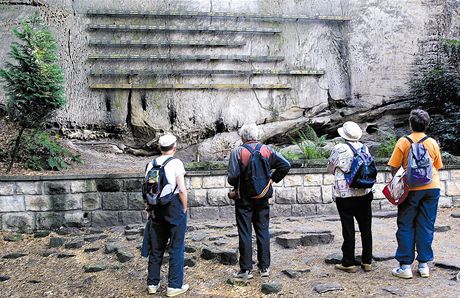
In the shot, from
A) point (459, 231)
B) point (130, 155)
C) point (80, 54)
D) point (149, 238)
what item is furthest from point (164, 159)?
point (80, 54)

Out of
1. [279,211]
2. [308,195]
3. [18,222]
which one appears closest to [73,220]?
Answer: [18,222]

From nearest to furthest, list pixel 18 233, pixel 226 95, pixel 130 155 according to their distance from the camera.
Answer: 1. pixel 18 233
2. pixel 130 155
3. pixel 226 95

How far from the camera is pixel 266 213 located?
14.4 feet

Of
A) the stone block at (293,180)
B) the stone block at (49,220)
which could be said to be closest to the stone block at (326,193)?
the stone block at (293,180)

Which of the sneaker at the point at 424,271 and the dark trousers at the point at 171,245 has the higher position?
the dark trousers at the point at 171,245

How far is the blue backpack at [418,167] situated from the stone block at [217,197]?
3459mm

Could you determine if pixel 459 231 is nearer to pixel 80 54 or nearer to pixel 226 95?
pixel 226 95

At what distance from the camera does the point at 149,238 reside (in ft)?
13.7

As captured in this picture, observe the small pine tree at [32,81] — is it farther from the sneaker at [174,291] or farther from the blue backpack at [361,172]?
the blue backpack at [361,172]

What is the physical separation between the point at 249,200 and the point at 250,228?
10.5 inches

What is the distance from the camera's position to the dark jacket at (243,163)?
4297 mm

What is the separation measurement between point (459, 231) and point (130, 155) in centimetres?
666

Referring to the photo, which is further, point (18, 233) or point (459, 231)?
point (18, 233)

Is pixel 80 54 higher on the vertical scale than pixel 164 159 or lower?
higher
